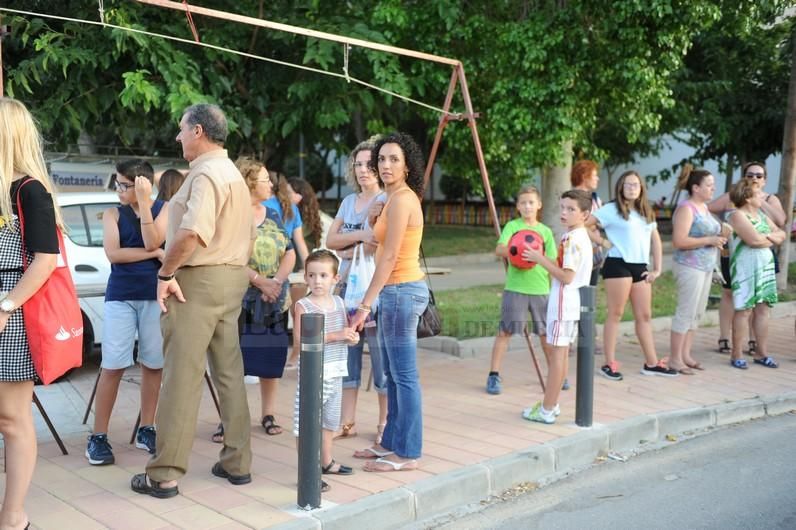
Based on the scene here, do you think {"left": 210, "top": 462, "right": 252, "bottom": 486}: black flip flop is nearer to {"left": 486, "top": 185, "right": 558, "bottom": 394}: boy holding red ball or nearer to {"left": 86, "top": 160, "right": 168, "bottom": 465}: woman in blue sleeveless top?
{"left": 86, "top": 160, "right": 168, "bottom": 465}: woman in blue sleeveless top

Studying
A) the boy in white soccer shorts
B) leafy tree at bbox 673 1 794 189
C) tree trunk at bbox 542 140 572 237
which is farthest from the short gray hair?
leafy tree at bbox 673 1 794 189

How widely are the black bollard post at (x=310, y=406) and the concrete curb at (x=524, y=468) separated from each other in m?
0.15

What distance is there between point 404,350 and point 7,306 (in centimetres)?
212

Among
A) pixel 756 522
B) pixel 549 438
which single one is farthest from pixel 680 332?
pixel 756 522

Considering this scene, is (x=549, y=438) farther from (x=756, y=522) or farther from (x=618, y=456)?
(x=756, y=522)

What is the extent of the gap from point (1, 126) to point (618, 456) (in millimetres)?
4228

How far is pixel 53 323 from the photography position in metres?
3.82

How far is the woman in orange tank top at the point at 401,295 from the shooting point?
4757mm

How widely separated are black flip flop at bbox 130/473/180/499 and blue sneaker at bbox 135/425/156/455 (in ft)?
2.14

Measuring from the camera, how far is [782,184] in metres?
12.9

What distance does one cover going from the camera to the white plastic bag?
5477 mm

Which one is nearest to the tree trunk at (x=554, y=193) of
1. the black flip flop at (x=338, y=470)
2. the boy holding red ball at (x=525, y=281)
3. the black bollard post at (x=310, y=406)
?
the boy holding red ball at (x=525, y=281)

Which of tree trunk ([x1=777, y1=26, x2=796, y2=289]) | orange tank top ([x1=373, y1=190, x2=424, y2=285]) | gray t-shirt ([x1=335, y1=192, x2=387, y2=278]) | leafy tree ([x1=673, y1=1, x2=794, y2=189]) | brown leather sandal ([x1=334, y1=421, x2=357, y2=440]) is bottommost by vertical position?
brown leather sandal ([x1=334, y1=421, x2=357, y2=440])

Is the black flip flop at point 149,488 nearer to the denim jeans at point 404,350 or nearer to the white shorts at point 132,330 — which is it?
the white shorts at point 132,330
